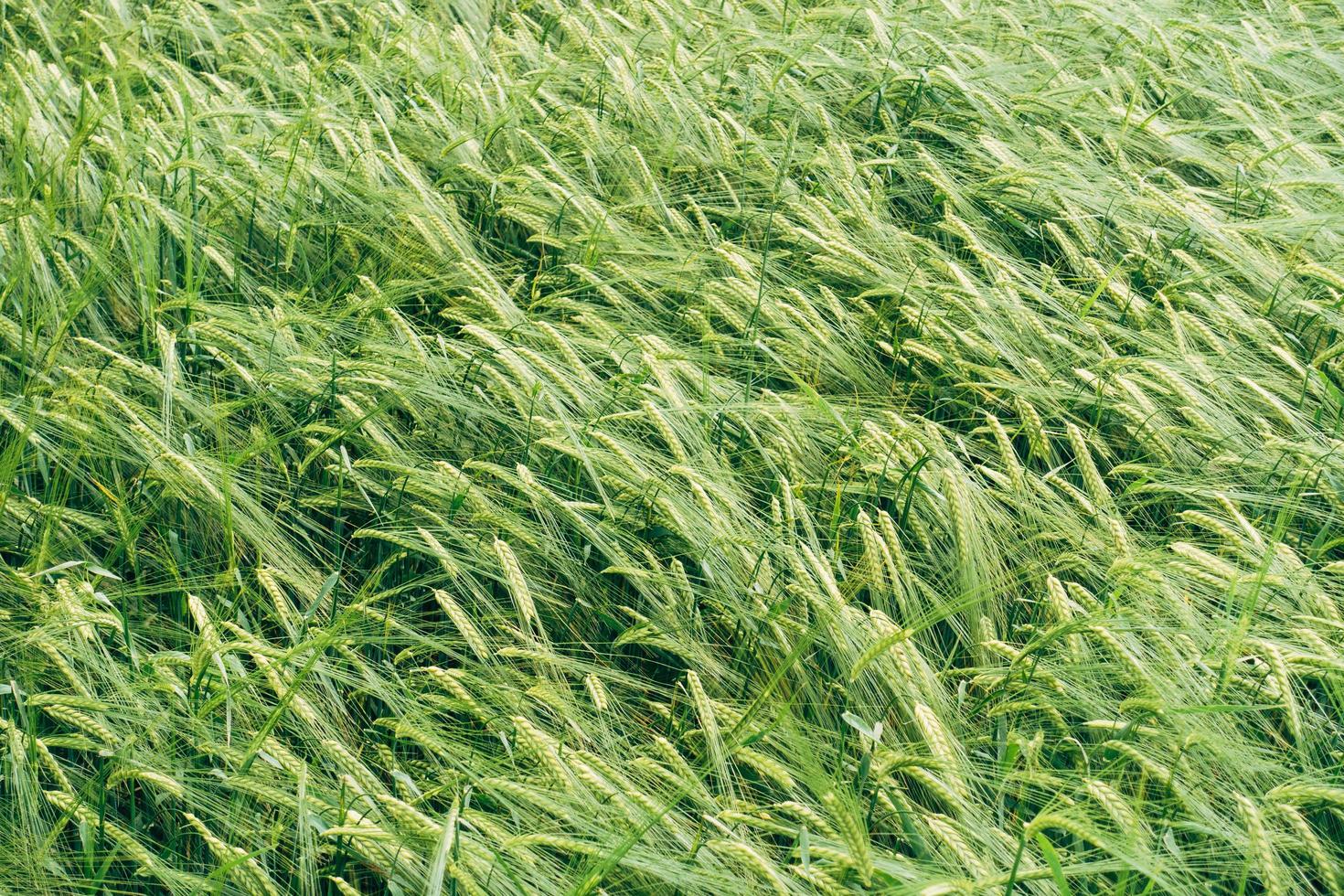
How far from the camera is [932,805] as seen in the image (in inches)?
64.5

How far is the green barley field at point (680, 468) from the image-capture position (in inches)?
61.1

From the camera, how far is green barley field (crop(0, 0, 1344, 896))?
5.09 ft

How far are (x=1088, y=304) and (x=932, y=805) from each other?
47.2 inches

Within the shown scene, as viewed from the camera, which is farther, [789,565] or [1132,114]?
[1132,114]

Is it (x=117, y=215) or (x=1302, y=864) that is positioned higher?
(x=117, y=215)

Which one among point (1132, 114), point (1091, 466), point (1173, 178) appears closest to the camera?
point (1091, 466)

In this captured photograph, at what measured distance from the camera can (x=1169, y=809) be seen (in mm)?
1504

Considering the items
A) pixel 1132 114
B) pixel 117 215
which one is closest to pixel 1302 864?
pixel 1132 114

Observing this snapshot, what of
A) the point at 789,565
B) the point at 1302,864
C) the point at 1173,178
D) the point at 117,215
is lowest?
the point at 1302,864

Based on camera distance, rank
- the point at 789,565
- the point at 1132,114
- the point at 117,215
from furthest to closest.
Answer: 1. the point at 1132,114
2. the point at 117,215
3. the point at 789,565

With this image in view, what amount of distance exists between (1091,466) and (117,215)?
6.75ft

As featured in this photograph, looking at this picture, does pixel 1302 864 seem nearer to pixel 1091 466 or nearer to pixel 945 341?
pixel 1091 466

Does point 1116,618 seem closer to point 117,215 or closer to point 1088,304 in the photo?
point 1088,304

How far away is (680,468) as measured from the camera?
196cm
